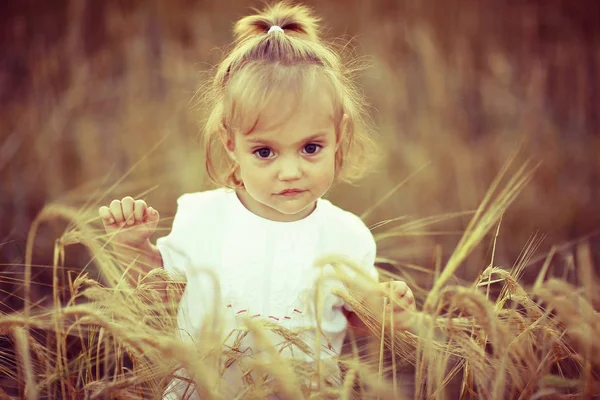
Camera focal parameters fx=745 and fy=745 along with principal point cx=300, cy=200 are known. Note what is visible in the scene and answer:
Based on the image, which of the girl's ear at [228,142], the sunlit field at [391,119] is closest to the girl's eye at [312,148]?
the girl's ear at [228,142]

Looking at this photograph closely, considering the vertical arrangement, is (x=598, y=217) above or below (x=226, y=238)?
below

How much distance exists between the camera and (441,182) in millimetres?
2773

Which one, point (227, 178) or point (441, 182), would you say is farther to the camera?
point (441, 182)

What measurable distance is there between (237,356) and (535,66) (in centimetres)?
225

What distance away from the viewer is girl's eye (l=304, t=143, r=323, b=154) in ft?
4.26

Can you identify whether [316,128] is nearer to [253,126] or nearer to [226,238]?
[253,126]

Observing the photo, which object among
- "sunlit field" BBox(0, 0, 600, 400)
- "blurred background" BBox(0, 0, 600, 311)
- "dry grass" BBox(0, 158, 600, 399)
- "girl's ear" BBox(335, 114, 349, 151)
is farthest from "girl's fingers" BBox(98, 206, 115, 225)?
"blurred background" BBox(0, 0, 600, 311)

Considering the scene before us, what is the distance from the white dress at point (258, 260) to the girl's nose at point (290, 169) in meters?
0.15

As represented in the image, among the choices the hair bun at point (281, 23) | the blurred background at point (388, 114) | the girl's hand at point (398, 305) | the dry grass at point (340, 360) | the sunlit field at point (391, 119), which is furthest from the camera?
the blurred background at point (388, 114)

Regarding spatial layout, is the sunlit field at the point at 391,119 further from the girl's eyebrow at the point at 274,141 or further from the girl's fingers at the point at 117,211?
the girl's eyebrow at the point at 274,141

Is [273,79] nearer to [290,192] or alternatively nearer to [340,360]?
[290,192]

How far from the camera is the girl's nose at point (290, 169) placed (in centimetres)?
126

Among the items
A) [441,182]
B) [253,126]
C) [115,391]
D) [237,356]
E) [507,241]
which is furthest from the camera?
[441,182]

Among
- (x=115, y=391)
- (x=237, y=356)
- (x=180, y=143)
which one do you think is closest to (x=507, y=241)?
(x=180, y=143)
